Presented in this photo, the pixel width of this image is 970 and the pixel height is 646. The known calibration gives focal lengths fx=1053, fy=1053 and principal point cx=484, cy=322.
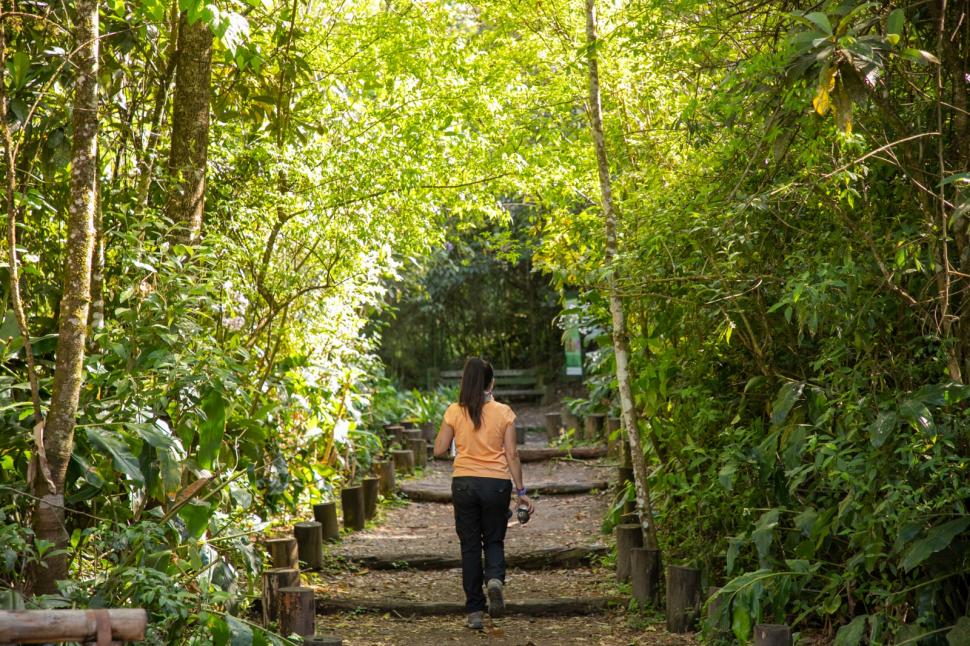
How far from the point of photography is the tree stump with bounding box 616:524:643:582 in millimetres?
6406

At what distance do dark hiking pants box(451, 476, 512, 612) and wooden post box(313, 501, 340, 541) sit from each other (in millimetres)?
1916

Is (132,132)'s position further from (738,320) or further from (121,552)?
(738,320)

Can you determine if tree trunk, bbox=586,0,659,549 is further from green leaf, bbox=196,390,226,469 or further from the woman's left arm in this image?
green leaf, bbox=196,390,226,469

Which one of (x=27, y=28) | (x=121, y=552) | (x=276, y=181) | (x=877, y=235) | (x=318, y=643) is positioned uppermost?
(x=27, y=28)

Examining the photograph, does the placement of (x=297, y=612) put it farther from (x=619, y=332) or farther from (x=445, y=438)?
(x=619, y=332)

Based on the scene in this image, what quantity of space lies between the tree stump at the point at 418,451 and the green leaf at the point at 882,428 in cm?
823

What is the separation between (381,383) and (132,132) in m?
9.25

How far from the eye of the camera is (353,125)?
23.2 feet

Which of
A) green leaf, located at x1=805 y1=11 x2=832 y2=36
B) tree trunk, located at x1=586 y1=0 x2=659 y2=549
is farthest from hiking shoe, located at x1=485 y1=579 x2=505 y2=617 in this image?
green leaf, located at x1=805 y1=11 x2=832 y2=36

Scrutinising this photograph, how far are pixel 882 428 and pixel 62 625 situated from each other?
2.90 meters

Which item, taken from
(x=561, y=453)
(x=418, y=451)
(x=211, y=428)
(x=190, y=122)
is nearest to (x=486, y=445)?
(x=211, y=428)

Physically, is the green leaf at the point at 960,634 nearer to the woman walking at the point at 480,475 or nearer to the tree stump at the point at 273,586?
the woman walking at the point at 480,475

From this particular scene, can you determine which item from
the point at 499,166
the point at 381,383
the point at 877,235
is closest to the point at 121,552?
the point at 877,235

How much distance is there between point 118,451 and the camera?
3.89 meters
